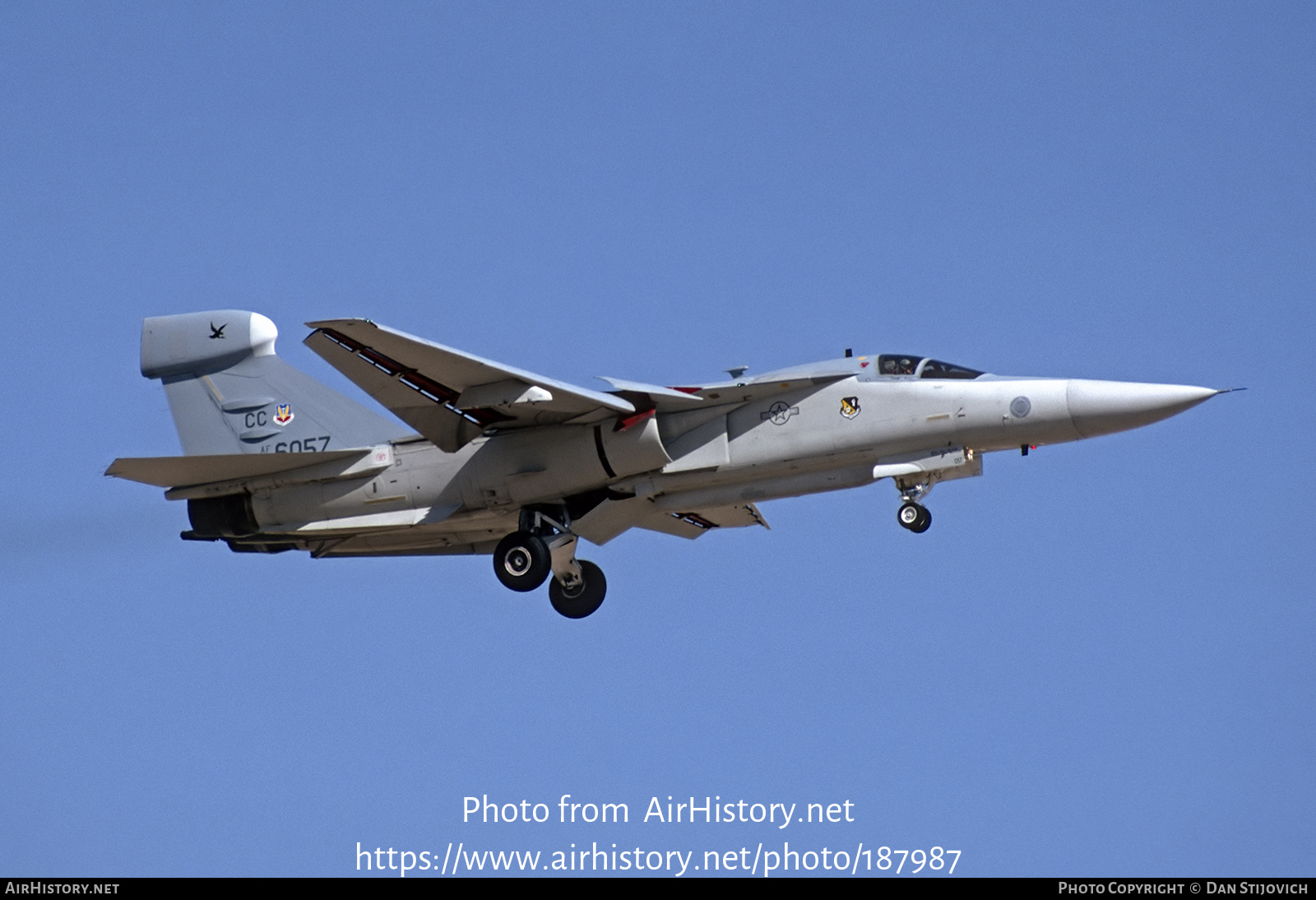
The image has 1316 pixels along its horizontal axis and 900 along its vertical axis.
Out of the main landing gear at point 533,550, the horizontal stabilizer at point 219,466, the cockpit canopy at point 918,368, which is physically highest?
the cockpit canopy at point 918,368

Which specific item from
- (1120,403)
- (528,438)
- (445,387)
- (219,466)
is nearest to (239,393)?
(219,466)

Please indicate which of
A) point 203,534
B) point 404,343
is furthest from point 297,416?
point 404,343

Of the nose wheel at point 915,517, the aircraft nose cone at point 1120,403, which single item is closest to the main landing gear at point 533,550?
the nose wheel at point 915,517

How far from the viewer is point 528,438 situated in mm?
21344

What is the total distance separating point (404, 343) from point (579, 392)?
2128 millimetres

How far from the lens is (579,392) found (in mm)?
20312

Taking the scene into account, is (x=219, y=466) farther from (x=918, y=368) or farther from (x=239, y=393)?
(x=918, y=368)

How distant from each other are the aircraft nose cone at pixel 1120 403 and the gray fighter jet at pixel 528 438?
0.02m

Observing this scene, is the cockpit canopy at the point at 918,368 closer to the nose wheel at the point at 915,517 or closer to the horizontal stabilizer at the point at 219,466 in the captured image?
the nose wheel at the point at 915,517

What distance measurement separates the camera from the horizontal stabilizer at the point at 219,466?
21.3 meters

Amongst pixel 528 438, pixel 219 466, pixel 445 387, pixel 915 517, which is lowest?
pixel 915 517

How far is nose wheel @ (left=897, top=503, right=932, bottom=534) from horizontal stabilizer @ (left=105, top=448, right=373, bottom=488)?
6.76 metres

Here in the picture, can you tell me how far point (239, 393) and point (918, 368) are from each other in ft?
29.7

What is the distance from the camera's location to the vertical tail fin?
881 inches
